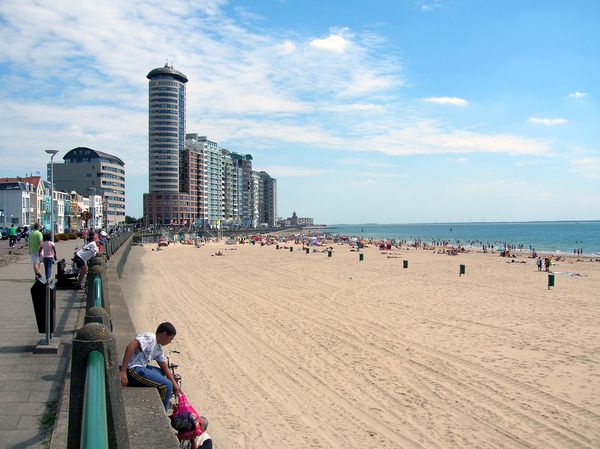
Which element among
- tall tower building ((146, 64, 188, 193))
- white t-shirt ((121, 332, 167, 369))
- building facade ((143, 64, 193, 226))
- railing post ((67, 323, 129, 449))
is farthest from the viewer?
building facade ((143, 64, 193, 226))

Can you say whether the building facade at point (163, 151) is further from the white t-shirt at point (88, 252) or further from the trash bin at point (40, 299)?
the trash bin at point (40, 299)

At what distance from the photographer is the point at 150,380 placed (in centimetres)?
423

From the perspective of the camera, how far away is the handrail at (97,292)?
447 centimetres

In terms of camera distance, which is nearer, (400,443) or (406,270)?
(400,443)

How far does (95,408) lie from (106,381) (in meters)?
0.26

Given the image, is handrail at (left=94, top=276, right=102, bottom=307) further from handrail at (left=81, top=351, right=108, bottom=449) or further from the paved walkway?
handrail at (left=81, top=351, right=108, bottom=449)

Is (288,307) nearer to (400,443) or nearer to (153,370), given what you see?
(400,443)

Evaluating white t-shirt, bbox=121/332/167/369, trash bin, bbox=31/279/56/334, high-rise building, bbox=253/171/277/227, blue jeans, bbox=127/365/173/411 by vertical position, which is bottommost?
blue jeans, bbox=127/365/173/411

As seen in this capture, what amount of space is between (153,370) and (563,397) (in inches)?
271

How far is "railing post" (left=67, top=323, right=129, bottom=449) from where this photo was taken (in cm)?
201

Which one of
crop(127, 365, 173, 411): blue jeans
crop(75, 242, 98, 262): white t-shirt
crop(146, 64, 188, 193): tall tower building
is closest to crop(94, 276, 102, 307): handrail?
crop(127, 365, 173, 411): blue jeans

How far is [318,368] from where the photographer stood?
819cm

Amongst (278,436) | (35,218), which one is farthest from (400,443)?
(35,218)

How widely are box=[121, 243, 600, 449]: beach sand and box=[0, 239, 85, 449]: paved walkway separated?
2163mm
